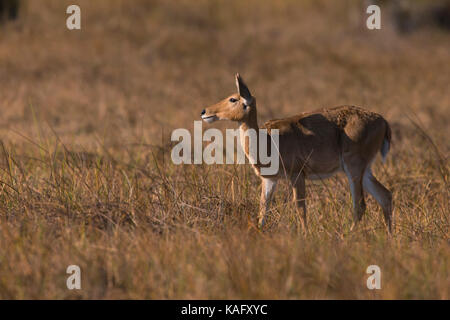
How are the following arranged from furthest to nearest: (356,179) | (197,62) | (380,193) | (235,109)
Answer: (197,62)
(380,193)
(356,179)
(235,109)

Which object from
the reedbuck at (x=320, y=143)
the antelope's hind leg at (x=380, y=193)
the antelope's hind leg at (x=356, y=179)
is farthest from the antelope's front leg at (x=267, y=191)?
the antelope's hind leg at (x=380, y=193)

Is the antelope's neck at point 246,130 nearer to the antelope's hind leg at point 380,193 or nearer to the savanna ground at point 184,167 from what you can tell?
the savanna ground at point 184,167

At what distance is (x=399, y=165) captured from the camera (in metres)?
7.74

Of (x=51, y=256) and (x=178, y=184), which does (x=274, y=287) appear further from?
(x=178, y=184)

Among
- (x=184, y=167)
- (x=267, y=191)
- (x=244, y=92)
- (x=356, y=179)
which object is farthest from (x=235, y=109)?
(x=184, y=167)

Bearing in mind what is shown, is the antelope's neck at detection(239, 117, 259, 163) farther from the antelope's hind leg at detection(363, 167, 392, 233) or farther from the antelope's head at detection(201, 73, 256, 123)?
the antelope's hind leg at detection(363, 167, 392, 233)

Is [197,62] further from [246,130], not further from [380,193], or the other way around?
[380,193]

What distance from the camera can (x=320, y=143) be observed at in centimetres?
603

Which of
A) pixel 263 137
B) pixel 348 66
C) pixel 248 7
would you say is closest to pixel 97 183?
pixel 263 137

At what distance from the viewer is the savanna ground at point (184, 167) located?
4285mm

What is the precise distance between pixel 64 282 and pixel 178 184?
2.22 m

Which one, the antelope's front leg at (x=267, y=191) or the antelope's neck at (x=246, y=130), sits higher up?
the antelope's neck at (x=246, y=130)

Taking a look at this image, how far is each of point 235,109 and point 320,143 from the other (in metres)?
0.80

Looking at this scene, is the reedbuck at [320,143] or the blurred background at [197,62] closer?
the reedbuck at [320,143]
